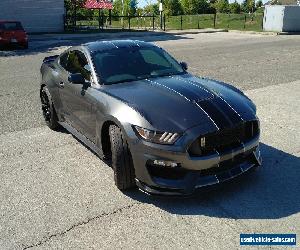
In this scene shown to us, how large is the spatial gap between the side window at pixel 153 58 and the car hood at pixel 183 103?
577 mm

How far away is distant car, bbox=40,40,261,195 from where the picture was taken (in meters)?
3.92

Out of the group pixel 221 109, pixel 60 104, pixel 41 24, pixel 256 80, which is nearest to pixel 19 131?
pixel 60 104

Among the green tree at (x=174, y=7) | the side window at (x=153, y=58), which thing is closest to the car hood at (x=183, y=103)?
the side window at (x=153, y=58)

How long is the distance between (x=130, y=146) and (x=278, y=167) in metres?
2.14

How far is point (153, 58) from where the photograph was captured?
5.72m

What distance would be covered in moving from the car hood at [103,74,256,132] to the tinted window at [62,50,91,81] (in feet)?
2.01

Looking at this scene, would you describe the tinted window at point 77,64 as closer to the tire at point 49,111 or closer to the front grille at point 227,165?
the tire at point 49,111

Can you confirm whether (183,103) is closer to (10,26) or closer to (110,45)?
(110,45)

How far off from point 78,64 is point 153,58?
112 centimetres

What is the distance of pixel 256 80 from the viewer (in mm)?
10836

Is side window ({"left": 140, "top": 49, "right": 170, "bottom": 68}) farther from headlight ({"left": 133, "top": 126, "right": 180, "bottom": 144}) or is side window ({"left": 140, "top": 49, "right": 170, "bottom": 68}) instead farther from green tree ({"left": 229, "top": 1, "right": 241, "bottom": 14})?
green tree ({"left": 229, "top": 1, "right": 241, "bottom": 14})

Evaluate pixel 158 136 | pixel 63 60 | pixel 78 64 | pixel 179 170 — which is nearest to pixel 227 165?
pixel 179 170

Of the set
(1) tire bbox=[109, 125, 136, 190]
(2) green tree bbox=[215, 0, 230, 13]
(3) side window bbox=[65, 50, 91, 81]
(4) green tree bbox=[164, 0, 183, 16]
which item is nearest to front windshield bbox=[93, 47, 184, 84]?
(3) side window bbox=[65, 50, 91, 81]

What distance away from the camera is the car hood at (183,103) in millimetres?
4016
